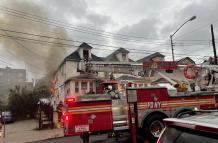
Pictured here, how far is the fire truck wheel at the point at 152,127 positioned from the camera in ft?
33.2

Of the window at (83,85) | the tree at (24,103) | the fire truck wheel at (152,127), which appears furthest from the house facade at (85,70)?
the fire truck wheel at (152,127)

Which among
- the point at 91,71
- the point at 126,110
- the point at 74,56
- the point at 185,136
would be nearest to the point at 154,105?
the point at 126,110

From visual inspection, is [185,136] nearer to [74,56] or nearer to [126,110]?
[126,110]

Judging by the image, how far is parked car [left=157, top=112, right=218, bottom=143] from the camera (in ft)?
8.11

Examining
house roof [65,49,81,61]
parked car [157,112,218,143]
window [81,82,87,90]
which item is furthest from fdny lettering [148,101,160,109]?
house roof [65,49,81,61]

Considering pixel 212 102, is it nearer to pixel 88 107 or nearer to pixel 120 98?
pixel 120 98

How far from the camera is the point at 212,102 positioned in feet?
38.2

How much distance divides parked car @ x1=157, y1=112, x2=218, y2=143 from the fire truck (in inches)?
251

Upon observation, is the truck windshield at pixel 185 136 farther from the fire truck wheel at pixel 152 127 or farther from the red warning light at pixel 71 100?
the fire truck wheel at pixel 152 127

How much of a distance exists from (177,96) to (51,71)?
31092 mm

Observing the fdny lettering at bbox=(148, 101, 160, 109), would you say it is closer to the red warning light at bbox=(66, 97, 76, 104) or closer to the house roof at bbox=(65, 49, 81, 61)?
the red warning light at bbox=(66, 97, 76, 104)

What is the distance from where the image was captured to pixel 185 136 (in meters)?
2.74

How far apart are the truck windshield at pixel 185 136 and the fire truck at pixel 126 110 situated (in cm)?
642

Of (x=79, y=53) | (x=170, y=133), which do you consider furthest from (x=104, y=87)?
(x=79, y=53)
